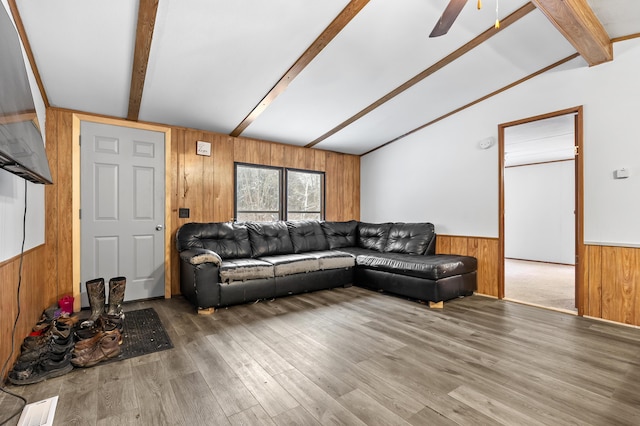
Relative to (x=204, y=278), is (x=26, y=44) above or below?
above

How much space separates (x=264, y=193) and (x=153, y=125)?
1.81m

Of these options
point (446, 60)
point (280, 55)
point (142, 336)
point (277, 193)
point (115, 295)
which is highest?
point (446, 60)

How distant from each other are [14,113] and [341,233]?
14.4 ft

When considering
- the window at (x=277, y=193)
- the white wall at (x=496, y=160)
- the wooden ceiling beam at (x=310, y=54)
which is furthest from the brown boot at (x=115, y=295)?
the white wall at (x=496, y=160)

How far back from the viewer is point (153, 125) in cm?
391

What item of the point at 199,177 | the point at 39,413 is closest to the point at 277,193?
the point at 199,177

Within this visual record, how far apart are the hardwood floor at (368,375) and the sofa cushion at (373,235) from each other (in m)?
1.95

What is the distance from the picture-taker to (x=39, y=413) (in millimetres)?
1617

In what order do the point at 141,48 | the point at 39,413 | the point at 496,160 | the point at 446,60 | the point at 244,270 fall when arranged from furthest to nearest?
1. the point at 496,160
2. the point at 244,270
3. the point at 446,60
4. the point at 141,48
5. the point at 39,413

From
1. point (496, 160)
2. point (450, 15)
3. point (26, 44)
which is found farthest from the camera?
point (496, 160)

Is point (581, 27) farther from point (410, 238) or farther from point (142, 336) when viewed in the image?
point (142, 336)

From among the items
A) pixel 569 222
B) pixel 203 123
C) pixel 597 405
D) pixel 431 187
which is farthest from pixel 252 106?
pixel 569 222

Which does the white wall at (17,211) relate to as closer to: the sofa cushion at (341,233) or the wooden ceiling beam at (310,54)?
the wooden ceiling beam at (310,54)

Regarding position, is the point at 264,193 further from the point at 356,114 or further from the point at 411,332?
the point at 411,332
